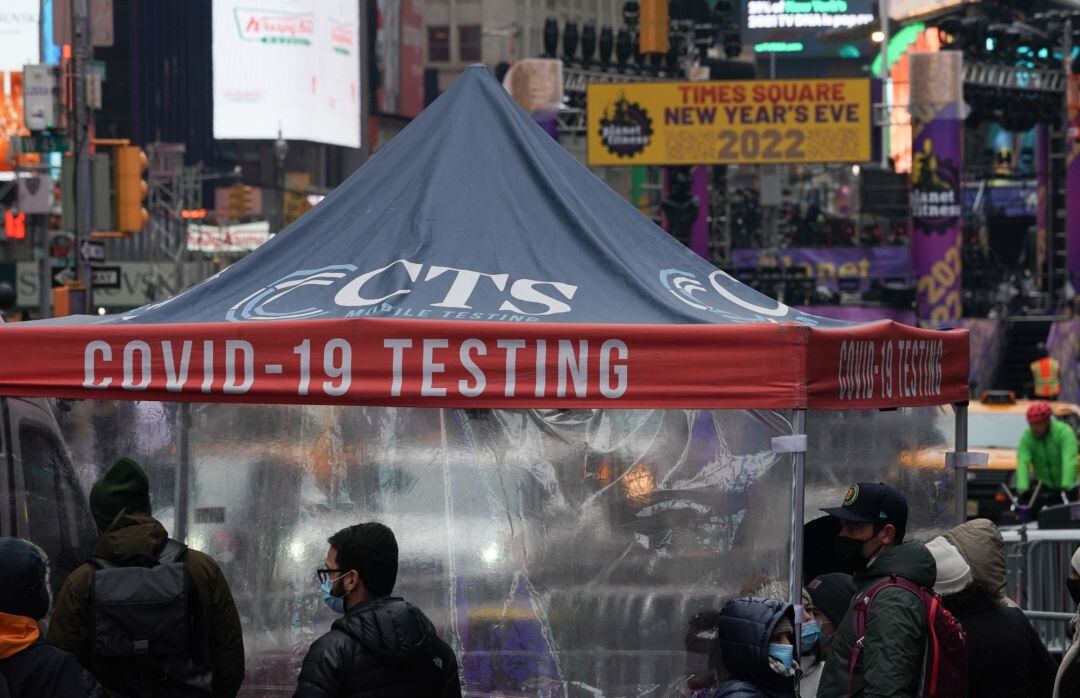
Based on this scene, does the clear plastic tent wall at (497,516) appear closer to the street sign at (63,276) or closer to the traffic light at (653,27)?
the street sign at (63,276)

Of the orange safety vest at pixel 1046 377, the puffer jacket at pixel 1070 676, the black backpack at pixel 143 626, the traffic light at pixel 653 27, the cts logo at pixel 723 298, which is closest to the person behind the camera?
the puffer jacket at pixel 1070 676

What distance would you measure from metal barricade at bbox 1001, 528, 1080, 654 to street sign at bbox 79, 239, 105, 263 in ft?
55.4

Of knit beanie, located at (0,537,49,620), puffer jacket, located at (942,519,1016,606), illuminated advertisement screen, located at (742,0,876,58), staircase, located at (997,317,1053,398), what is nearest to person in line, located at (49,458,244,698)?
knit beanie, located at (0,537,49,620)

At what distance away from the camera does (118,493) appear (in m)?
6.05

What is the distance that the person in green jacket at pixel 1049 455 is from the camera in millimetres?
15156

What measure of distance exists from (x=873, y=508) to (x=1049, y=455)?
10.3 meters

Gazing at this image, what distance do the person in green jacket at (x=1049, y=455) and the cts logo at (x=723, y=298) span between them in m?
7.98

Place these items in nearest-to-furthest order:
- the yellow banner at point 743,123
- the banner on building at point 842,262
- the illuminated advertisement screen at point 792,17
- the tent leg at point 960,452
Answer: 1. the tent leg at point 960,452
2. the yellow banner at point 743,123
3. the banner on building at point 842,262
4. the illuminated advertisement screen at point 792,17

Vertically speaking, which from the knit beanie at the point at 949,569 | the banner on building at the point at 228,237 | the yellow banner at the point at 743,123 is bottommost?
the knit beanie at the point at 949,569

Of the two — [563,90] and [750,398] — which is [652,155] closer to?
[563,90]

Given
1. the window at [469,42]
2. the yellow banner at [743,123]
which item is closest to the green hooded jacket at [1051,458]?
the yellow banner at [743,123]

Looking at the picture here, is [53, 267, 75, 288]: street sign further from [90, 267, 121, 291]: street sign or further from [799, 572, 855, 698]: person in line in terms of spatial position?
[799, 572, 855, 698]: person in line

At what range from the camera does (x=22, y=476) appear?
731 centimetres

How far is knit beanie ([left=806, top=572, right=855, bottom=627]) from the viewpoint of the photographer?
21.2 ft
